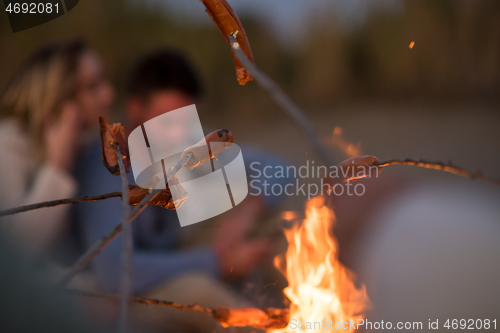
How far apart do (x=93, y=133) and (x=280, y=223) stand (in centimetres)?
46

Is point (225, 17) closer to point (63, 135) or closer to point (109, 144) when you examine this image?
point (109, 144)

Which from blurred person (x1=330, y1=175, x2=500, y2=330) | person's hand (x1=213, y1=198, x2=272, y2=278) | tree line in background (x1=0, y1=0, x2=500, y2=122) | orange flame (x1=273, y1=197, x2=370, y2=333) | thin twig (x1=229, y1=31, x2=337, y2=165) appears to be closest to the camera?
thin twig (x1=229, y1=31, x2=337, y2=165)

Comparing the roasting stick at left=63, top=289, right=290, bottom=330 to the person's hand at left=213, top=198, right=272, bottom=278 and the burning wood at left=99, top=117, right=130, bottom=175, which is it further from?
the person's hand at left=213, top=198, right=272, bottom=278

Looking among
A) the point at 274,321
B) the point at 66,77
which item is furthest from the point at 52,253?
the point at 274,321

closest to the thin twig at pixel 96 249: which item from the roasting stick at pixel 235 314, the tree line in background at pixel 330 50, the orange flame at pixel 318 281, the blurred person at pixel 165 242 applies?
the roasting stick at pixel 235 314

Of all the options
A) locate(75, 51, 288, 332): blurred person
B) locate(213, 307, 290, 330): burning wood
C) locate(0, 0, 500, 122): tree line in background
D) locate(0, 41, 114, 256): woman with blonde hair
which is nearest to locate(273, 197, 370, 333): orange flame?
locate(213, 307, 290, 330): burning wood

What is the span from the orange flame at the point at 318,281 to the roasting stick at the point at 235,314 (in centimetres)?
8

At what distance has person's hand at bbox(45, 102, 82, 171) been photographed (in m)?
0.66

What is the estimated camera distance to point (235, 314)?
0.26 m

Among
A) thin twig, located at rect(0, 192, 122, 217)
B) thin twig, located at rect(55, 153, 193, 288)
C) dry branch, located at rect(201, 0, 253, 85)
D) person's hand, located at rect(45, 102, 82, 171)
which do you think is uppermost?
person's hand, located at rect(45, 102, 82, 171)

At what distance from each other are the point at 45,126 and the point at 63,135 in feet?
0.11

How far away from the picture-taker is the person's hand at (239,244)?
0.72 metres

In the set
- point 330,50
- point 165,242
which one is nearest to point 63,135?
point 165,242

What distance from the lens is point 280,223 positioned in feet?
2.56
